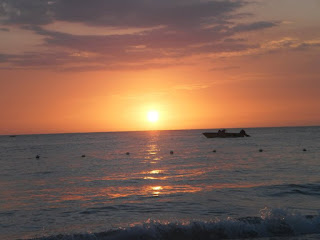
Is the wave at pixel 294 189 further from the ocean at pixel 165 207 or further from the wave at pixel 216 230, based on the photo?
the wave at pixel 216 230

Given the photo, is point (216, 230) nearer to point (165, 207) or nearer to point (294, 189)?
point (165, 207)

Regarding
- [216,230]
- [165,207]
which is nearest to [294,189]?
[165,207]

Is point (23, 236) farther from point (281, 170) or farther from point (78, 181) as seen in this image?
point (281, 170)

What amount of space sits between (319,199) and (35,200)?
A: 19320 mm

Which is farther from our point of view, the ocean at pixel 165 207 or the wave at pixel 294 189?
the wave at pixel 294 189

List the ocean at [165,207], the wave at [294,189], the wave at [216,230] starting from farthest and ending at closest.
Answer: the wave at [294,189]
the ocean at [165,207]
the wave at [216,230]

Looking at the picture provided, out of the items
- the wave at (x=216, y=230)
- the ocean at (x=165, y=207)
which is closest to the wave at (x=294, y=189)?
the ocean at (x=165, y=207)

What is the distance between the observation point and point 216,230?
16484 millimetres

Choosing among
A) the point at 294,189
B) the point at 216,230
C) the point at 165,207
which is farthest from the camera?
the point at 294,189

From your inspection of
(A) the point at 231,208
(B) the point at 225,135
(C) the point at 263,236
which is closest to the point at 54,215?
(A) the point at 231,208

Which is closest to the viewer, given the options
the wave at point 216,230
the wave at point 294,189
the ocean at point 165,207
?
the wave at point 216,230

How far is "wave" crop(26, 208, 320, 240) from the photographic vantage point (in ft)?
52.6

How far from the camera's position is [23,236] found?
53.4 ft

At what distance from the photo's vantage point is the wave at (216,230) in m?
16.0
